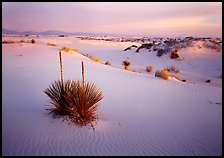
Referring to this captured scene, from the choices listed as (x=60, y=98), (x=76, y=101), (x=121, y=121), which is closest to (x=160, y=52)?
(x=121, y=121)

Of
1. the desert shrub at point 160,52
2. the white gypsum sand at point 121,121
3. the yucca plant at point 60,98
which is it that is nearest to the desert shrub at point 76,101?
the yucca plant at point 60,98

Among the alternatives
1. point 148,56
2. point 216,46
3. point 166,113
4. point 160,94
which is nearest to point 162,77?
point 160,94

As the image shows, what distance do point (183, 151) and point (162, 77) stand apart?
302 inches

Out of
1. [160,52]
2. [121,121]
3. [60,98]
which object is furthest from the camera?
[160,52]

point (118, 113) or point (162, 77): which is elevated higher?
point (162, 77)

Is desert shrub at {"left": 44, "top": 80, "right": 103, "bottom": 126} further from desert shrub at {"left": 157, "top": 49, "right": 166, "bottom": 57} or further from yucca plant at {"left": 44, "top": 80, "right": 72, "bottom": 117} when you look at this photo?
desert shrub at {"left": 157, "top": 49, "right": 166, "bottom": 57}

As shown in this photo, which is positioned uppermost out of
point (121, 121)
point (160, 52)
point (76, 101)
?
point (160, 52)

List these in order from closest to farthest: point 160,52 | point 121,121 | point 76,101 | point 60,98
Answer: point 76,101 → point 60,98 → point 121,121 → point 160,52

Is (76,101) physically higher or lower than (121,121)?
higher

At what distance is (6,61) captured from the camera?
41.3ft

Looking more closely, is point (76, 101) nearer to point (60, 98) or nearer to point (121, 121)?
point (60, 98)

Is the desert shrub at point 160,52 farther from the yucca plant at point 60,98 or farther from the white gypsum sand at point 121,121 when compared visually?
the yucca plant at point 60,98

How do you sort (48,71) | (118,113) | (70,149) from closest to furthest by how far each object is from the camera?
(70,149)
(118,113)
(48,71)

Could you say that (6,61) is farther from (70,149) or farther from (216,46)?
(216,46)
